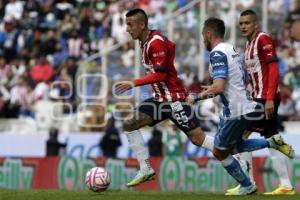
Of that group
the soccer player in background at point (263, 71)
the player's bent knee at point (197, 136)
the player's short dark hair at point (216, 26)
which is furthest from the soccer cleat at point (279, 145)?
the player's short dark hair at point (216, 26)

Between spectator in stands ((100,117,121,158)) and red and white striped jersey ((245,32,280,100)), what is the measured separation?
7849mm

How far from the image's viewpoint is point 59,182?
20062mm

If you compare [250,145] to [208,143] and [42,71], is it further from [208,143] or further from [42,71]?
[42,71]

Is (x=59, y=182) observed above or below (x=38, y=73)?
below

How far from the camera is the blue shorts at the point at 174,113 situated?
12.8 m

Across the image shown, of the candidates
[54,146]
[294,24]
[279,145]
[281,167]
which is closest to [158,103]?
[279,145]

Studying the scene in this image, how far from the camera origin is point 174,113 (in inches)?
506

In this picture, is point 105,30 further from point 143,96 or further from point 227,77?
point 227,77

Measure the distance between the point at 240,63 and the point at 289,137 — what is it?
287 inches

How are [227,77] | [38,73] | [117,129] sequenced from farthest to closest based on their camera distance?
1. [38,73]
2. [117,129]
3. [227,77]

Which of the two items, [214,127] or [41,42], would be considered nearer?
[214,127]

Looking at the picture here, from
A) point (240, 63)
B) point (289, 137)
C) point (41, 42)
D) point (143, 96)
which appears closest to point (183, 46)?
point (143, 96)

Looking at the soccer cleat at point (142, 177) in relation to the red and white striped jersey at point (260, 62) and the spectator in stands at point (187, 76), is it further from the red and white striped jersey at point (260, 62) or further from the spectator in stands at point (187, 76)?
the spectator in stands at point (187, 76)

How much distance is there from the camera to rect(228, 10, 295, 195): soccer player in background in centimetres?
1257
